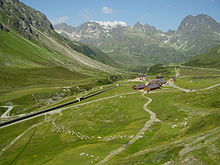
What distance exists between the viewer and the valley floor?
36.3m

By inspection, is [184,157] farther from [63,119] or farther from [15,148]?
[63,119]

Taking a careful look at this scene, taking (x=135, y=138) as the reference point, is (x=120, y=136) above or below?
below

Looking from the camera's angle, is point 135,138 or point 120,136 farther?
point 120,136

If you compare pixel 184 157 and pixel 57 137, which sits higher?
pixel 184 157

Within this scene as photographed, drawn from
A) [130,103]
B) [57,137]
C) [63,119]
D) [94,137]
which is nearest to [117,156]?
[94,137]

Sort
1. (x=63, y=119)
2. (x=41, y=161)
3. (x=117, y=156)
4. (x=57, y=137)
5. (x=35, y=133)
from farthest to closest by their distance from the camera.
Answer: (x=63, y=119), (x=35, y=133), (x=57, y=137), (x=41, y=161), (x=117, y=156)

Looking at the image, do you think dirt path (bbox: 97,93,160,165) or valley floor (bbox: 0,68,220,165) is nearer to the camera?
valley floor (bbox: 0,68,220,165)

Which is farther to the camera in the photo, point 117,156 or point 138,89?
point 138,89

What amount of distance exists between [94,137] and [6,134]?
4048cm

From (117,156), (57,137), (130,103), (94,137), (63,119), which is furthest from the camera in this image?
(130,103)

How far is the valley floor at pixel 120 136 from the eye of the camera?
3631 cm

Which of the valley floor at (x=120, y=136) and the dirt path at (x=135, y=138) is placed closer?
the valley floor at (x=120, y=136)

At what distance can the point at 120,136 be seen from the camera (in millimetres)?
61594

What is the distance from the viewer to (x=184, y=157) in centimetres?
3081
